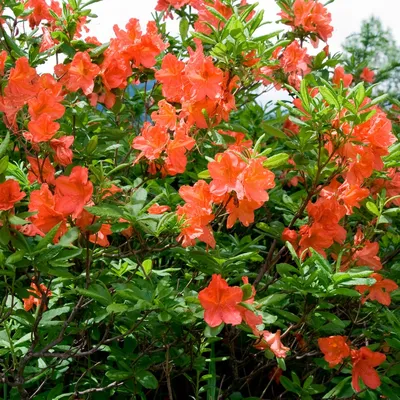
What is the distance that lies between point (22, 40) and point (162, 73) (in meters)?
1.11

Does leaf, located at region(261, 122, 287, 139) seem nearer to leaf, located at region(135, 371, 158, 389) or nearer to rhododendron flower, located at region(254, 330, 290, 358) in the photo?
rhododendron flower, located at region(254, 330, 290, 358)

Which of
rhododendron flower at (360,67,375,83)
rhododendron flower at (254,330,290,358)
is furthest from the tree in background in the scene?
rhododendron flower at (254,330,290,358)

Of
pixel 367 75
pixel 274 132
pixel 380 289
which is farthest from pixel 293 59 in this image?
pixel 367 75

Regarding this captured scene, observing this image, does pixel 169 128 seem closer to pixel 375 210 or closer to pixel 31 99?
pixel 31 99

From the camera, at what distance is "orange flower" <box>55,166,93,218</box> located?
1.61 m

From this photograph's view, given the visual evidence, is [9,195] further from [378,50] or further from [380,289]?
[378,50]

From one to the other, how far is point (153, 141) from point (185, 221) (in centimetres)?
30

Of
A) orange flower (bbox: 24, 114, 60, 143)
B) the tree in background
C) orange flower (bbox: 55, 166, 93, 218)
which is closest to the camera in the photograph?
orange flower (bbox: 55, 166, 93, 218)

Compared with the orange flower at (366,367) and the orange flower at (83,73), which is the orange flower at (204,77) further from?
the orange flower at (366,367)

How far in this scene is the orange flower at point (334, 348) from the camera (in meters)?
2.07

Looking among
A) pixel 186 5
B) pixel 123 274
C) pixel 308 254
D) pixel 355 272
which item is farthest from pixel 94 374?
pixel 186 5

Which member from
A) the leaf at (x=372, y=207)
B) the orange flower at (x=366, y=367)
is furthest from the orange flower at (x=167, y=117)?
the orange flower at (x=366, y=367)

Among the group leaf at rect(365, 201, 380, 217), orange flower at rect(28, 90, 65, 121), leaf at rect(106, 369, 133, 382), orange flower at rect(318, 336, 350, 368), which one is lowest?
orange flower at rect(318, 336, 350, 368)

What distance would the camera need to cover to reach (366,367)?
209cm
